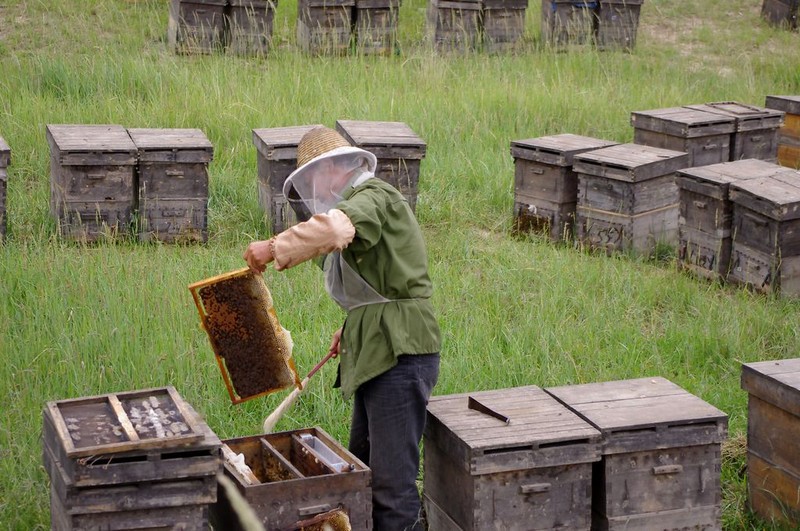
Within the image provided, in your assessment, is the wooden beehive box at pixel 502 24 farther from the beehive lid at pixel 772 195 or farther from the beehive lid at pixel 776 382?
the beehive lid at pixel 776 382

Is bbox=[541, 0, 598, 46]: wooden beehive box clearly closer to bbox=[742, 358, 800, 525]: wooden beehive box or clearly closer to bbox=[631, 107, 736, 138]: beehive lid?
bbox=[631, 107, 736, 138]: beehive lid

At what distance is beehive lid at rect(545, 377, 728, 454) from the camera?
3.97 m

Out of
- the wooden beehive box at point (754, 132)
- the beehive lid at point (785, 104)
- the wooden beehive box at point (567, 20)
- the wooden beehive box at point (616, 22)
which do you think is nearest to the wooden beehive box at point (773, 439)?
the wooden beehive box at point (754, 132)

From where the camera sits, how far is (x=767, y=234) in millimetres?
6848

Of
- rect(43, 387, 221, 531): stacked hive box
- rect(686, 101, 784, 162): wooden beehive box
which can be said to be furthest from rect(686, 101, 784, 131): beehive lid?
rect(43, 387, 221, 531): stacked hive box

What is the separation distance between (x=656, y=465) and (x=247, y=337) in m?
1.68

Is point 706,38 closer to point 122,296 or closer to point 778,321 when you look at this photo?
point 778,321

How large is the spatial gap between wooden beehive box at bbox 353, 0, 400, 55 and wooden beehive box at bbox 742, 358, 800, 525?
8633 mm

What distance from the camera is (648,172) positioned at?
7.69m

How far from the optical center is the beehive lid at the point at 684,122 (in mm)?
8453

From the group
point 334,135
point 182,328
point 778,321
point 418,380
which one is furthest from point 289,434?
point 778,321

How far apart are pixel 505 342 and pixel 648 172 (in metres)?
2.40

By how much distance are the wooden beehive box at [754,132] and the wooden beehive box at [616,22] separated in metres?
5.00

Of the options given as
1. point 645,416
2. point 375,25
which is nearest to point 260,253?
point 645,416
